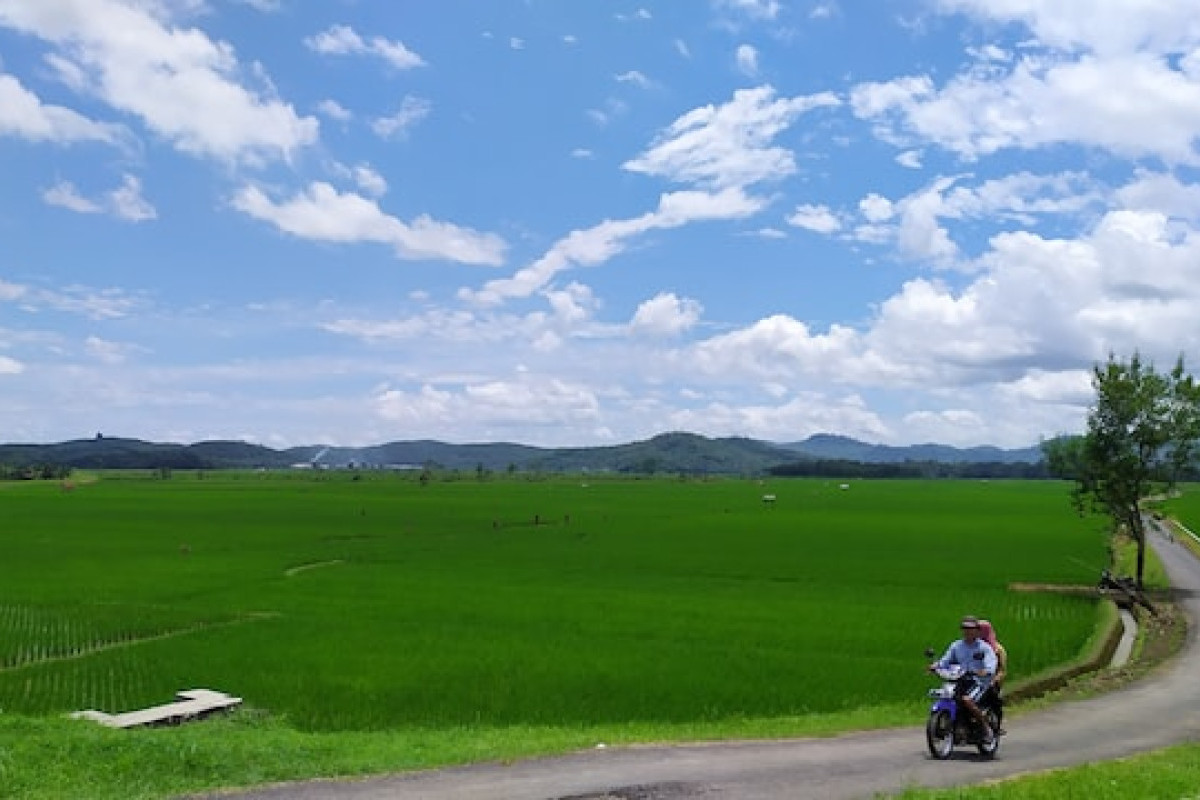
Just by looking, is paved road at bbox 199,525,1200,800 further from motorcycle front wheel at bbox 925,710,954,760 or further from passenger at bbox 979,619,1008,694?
passenger at bbox 979,619,1008,694

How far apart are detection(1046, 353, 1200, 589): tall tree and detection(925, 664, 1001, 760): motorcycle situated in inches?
992

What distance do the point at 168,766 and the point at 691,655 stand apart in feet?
43.5

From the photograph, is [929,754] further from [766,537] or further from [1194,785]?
[766,537]

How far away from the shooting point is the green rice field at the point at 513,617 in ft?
64.3

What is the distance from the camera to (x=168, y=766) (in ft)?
40.4

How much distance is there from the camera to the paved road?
11.4 meters

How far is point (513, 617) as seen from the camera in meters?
29.1

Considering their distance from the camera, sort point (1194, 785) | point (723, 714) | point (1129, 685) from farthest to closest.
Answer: point (1129, 685) < point (723, 714) < point (1194, 785)

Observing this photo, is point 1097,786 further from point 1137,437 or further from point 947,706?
point 1137,437

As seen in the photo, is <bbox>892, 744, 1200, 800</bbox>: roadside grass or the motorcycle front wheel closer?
<bbox>892, 744, 1200, 800</bbox>: roadside grass

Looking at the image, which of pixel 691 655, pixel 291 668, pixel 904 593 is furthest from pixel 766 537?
pixel 291 668

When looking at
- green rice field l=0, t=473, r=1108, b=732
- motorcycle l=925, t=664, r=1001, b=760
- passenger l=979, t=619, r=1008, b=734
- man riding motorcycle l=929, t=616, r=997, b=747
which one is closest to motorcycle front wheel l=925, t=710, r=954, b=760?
motorcycle l=925, t=664, r=1001, b=760

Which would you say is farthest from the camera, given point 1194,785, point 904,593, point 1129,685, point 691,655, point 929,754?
point 904,593

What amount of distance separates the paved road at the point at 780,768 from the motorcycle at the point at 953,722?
201 mm
